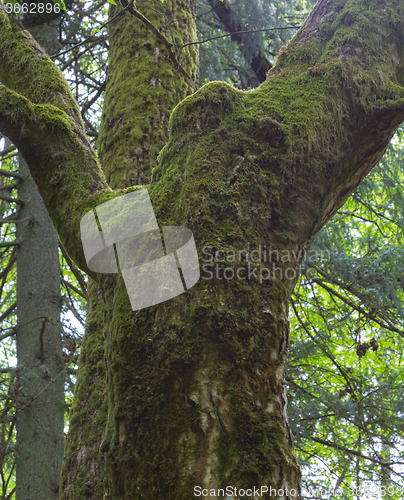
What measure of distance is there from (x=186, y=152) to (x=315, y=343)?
396 cm

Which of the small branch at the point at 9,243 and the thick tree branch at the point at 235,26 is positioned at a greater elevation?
the thick tree branch at the point at 235,26

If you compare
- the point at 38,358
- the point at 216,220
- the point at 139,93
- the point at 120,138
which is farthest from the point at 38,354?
the point at 216,220

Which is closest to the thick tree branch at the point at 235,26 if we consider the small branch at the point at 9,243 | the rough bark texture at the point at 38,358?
the rough bark texture at the point at 38,358

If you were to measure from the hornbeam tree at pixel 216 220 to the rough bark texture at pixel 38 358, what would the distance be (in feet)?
8.95

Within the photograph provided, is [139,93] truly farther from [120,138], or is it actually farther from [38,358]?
[38,358]

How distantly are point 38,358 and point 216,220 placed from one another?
427cm

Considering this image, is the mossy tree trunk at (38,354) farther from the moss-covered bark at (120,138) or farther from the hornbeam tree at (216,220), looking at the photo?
the hornbeam tree at (216,220)

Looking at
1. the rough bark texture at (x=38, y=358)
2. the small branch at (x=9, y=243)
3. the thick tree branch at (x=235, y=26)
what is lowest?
the rough bark texture at (x=38, y=358)

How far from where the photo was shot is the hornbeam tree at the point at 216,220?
1258 millimetres

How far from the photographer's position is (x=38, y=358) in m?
4.98

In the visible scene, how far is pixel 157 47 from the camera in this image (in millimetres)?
3232

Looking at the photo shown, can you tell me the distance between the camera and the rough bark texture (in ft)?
14.4

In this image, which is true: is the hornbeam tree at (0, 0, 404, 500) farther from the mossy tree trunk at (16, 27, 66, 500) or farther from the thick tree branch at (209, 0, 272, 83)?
the thick tree branch at (209, 0, 272, 83)

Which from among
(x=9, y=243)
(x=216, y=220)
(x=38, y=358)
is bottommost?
(x=38, y=358)
